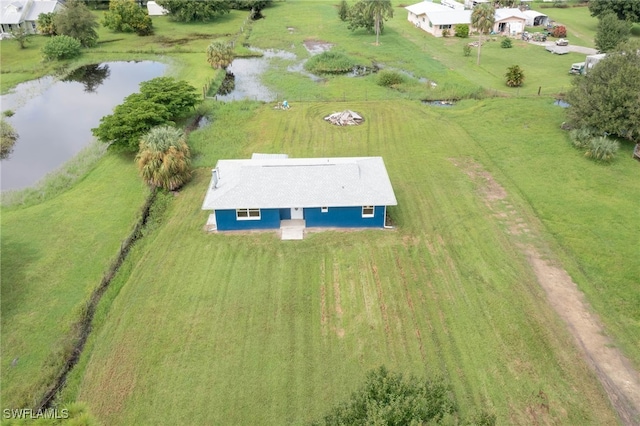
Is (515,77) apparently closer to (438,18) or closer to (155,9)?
(438,18)

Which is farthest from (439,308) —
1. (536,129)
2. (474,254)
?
(536,129)

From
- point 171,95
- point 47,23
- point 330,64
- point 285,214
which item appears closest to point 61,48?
point 47,23

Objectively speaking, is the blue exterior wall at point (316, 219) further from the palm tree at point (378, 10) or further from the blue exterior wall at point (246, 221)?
the palm tree at point (378, 10)

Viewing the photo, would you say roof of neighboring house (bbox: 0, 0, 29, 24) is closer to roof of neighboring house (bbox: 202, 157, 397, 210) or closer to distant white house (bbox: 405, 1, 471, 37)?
distant white house (bbox: 405, 1, 471, 37)

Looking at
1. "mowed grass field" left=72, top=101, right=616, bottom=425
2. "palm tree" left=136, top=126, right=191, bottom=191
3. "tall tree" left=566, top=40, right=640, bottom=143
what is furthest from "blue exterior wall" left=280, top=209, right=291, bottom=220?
"tall tree" left=566, top=40, right=640, bottom=143

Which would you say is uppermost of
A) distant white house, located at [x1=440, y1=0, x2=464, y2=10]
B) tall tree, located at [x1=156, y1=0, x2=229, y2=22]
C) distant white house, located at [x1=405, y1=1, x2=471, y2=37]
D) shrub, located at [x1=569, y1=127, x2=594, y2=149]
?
tall tree, located at [x1=156, y1=0, x2=229, y2=22]

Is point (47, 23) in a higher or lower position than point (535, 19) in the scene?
higher

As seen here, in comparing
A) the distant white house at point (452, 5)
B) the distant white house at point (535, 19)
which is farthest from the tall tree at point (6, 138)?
the distant white house at point (535, 19)

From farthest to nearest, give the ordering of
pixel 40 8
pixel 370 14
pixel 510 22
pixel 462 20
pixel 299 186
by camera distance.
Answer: pixel 40 8
pixel 462 20
pixel 510 22
pixel 370 14
pixel 299 186
